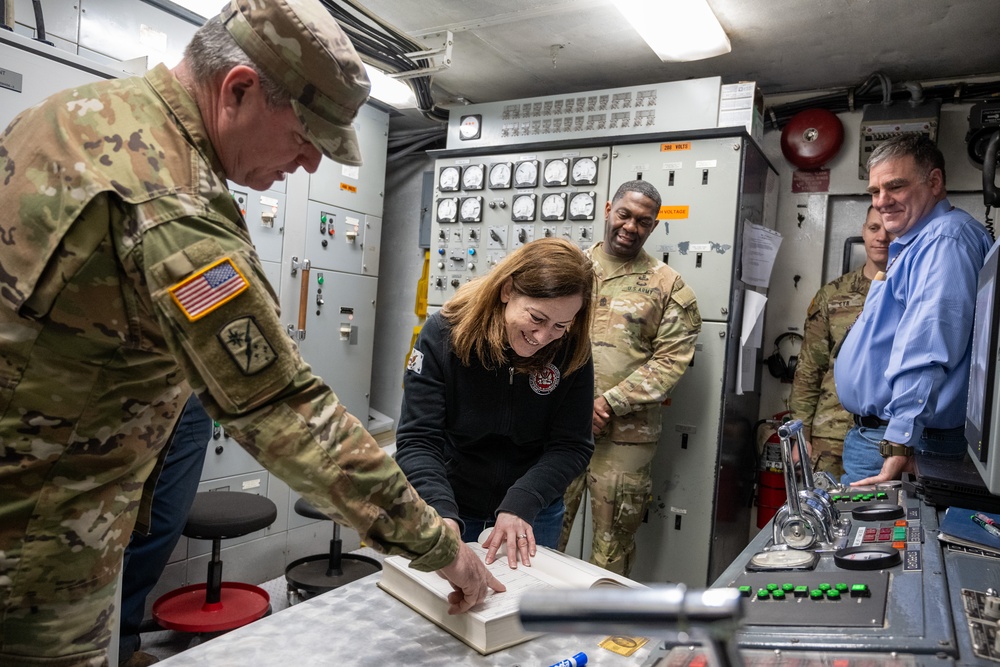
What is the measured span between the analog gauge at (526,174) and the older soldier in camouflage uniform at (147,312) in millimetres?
2973

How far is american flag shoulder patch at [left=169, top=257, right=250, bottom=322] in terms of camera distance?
80cm

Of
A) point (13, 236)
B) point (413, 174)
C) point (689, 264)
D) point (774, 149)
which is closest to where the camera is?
point (13, 236)

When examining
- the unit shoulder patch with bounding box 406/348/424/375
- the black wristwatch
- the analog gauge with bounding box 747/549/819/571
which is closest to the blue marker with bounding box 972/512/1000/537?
the analog gauge with bounding box 747/549/819/571

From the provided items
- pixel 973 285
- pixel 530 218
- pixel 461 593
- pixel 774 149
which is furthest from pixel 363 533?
pixel 774 149

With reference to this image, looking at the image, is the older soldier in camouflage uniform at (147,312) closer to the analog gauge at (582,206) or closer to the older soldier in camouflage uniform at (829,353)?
the analog gauge at (582,206)

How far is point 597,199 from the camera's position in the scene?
3.72 metres

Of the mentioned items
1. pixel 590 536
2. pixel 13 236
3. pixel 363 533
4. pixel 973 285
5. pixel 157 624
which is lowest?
pixel 157 624

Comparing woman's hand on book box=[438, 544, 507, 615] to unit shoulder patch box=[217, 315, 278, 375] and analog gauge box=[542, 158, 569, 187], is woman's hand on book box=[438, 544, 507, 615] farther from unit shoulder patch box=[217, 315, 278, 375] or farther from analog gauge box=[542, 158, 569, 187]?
analog gauge box=[542, 158, 569, 187]

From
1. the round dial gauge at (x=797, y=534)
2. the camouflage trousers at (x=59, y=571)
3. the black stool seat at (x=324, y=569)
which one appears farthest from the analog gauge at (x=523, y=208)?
the camouflage trousers at (x=59, y=571)

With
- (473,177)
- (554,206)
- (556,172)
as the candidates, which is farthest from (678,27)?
(473,177)

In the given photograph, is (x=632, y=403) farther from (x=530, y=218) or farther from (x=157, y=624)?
(x=157, y=624)

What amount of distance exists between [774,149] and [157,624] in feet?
13.7

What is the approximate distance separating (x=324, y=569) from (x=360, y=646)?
267 cm

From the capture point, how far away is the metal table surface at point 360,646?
1.02 m
